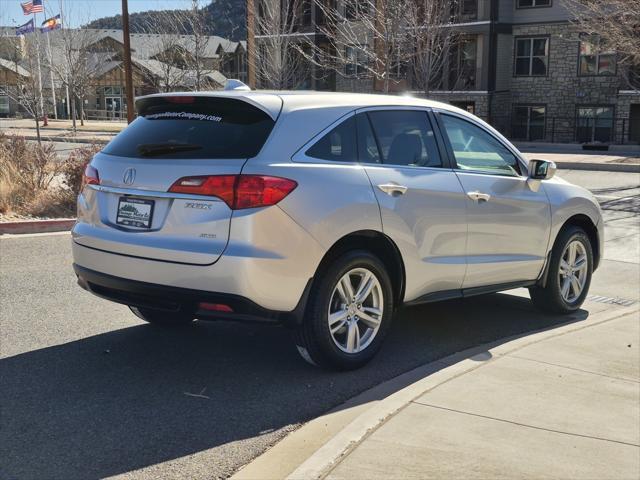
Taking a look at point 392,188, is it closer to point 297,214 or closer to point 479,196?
point 297,214

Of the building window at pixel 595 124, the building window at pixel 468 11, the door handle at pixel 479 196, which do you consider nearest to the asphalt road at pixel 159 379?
the door handle at pixel 479 196

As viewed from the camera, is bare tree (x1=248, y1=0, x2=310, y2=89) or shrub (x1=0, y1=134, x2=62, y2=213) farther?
bare tree (x1=248, y1=0, x2=310, y2=89)

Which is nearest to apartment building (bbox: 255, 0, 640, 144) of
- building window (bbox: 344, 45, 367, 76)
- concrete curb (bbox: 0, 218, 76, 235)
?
building window (bbox: 344, 45, 367, 76)

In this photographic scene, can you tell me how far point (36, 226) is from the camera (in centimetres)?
1120

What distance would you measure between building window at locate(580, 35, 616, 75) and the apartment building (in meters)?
0.05

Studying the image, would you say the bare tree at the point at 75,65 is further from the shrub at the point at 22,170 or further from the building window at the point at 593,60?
the shrub at the point at 22,170

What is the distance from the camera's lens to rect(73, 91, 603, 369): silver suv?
4793 mm

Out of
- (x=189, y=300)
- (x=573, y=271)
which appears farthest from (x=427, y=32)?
(x=189, y=300)

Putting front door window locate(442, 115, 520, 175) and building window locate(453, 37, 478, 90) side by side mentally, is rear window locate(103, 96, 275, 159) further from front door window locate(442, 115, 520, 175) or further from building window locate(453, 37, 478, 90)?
building window locate(453, 37, 478, 90)

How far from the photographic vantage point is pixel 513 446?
13.8 ft

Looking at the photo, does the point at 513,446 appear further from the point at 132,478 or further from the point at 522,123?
the point at 522,123

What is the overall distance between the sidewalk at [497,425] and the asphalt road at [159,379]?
35 cm

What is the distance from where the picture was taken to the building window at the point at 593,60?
38594 millimetres

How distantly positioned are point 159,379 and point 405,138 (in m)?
2.49
